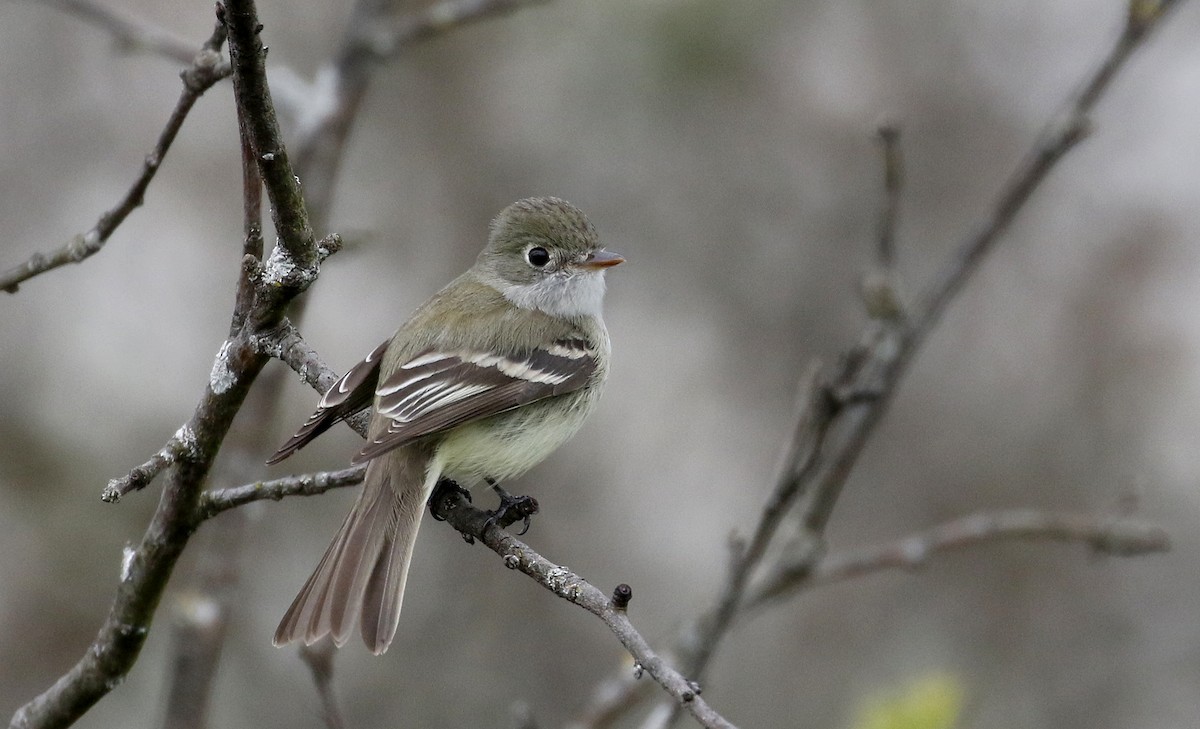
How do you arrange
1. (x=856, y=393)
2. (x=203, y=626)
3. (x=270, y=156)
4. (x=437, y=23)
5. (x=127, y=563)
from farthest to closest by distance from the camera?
(x=437, y=23), (x=203, y=626), (x=856, y=393), (x=127, y=563), (x=270, y=156)

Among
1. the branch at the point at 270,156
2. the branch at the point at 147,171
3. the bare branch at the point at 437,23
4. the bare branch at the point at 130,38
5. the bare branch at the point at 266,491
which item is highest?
the bare branch at the point at 130,38

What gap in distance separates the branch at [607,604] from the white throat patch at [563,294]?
5.00 ft

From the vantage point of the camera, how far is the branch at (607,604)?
197 centimetres

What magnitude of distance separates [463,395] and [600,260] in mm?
1186

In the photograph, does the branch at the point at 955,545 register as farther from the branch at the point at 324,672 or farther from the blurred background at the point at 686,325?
the blurred background at the point at 686,325

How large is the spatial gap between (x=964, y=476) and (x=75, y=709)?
5.98 m

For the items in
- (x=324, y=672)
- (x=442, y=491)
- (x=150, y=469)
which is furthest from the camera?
(x=442, y=491)

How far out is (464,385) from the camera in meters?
3.96

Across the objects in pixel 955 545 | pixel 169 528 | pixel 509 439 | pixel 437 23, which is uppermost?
pixel 437 23

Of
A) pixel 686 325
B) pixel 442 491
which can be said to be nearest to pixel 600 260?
pixel 442 491

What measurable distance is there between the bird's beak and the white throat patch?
0.18 ft

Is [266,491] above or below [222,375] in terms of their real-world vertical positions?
below

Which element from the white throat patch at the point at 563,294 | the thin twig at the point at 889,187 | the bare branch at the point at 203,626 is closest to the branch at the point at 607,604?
the bare branch at the point at 203,626

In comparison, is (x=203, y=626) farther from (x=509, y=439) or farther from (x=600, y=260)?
(x=600, y=260)
